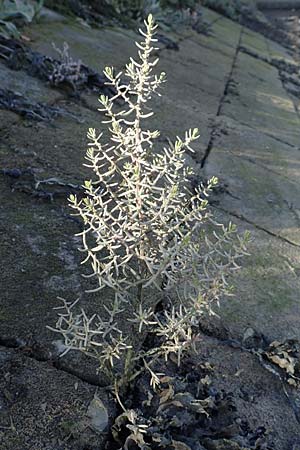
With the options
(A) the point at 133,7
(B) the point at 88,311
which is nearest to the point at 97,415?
(B) the point at 88,311

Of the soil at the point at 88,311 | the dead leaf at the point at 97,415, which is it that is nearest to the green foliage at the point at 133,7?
the soil at the point at 88,311

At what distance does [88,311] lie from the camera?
167cm

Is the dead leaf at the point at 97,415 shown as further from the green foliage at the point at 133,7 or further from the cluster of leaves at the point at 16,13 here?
the green foliage at the point at 133,7

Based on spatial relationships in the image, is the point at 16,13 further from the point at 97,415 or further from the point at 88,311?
the point at 97,415

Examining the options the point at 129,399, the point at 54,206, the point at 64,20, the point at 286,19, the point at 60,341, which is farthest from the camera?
the point at 286,19

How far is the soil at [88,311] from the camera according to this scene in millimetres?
1348

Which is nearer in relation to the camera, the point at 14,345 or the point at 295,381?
the point at 14,345

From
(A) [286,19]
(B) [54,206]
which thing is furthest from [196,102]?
(A) [286,19]

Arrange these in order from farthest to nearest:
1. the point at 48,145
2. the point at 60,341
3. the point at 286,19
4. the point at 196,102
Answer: the point at 286,19, the point at 196,102, the point at 48,145, the point at 60,341

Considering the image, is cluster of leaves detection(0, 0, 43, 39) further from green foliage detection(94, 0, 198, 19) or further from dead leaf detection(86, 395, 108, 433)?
dead leaf detection(86, 395, 108, 433)

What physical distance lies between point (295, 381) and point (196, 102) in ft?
8.92

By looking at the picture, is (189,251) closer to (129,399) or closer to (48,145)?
(129,399)

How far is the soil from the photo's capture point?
4.42 feet

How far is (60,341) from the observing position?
60.8 inches
